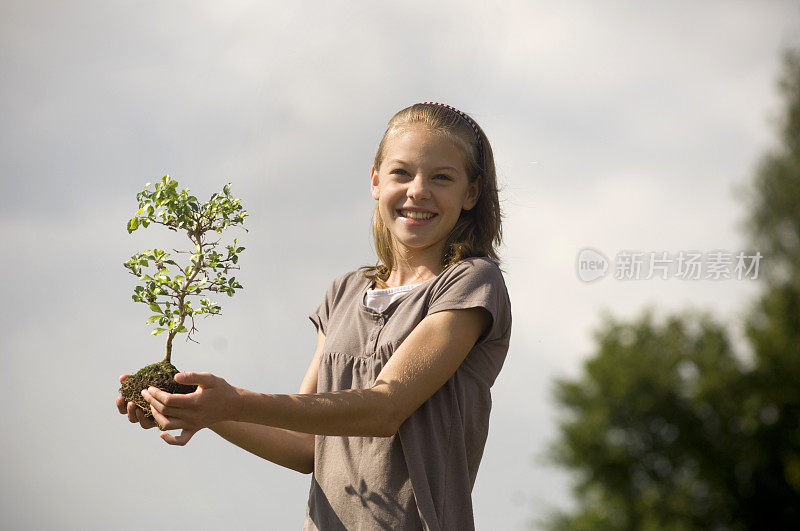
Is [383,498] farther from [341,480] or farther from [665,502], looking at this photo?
[665,502]

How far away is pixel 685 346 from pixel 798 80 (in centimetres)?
312

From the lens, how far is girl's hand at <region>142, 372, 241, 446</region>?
1.24m

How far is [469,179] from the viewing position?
1.78m

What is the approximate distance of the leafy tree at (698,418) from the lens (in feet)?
26.5

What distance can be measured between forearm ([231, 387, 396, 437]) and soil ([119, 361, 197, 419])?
7.5 inches

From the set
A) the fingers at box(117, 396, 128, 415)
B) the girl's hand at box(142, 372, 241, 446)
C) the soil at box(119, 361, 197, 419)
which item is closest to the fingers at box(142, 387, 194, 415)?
the girl's hand at box(142, 372, 241, 446)

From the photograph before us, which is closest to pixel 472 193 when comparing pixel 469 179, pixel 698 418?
pixel 469 179

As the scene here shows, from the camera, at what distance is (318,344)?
1.91 metres

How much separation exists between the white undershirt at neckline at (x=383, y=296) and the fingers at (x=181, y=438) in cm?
52

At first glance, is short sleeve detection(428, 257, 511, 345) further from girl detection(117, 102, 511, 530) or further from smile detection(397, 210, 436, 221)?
smile detection(397, 210, 436, 221)

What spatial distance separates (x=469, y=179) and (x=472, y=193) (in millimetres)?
39

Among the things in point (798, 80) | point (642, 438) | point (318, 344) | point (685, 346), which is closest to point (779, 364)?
point (685, 346)

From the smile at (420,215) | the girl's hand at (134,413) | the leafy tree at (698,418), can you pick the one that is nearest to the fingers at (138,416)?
the girl's hand at (134,413)

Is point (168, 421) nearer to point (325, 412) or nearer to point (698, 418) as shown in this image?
point (325, 412)
